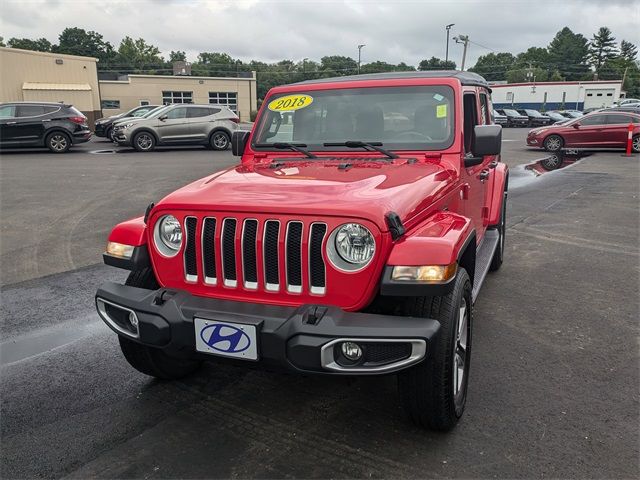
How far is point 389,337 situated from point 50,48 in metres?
118

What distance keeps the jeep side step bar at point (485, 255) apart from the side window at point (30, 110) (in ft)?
55.9

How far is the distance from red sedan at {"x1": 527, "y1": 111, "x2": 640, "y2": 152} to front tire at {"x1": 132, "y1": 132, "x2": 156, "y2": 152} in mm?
14268

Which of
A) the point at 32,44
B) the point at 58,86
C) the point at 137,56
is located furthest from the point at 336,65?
the point at 58,86

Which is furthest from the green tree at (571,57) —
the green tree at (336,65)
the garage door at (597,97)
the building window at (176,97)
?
the building window at (176,97)

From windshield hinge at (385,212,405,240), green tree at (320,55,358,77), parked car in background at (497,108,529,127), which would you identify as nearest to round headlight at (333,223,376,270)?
windshield hinge at (385,212,405,240)

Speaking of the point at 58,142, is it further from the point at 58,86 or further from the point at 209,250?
the point at 209,250

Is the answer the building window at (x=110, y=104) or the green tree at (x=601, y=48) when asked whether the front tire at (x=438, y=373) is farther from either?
the green tree at (x=601, y=48)

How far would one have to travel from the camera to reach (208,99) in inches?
1807

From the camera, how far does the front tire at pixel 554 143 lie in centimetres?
1898

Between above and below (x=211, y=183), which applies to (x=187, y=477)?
below

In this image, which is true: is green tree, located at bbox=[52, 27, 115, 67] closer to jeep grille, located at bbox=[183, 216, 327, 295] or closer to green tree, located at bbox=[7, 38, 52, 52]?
green tree, located at bbox=[7, 38, 52, 52]

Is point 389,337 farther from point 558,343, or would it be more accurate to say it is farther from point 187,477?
point 558,343

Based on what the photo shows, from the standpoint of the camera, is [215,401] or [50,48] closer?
[215,401]

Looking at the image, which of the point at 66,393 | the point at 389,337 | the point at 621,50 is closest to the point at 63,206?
the point at 66,393
